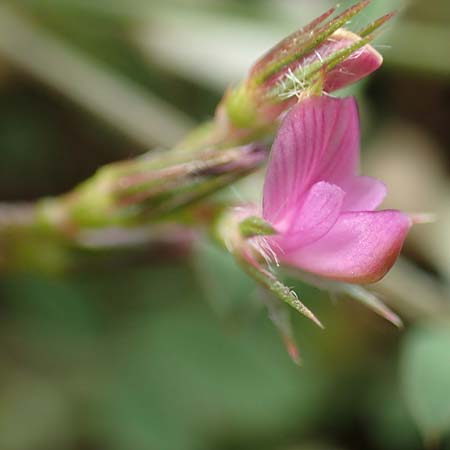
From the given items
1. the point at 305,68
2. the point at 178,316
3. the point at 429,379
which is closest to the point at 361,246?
the point at 305,68

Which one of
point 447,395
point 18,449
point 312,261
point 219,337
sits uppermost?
point 312,261

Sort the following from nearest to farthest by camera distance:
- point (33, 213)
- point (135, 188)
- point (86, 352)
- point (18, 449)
A: point (135, 188)
point (33, 213)
point (18, 449)
point (86, 352)

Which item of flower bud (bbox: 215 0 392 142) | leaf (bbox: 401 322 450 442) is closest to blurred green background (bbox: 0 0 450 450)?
leaf (bbox: 401 322 450 442)

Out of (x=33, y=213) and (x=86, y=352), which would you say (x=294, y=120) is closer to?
(x=33, y=213)

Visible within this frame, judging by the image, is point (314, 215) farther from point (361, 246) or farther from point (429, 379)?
point (429, 379)

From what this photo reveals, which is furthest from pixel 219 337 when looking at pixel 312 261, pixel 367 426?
pixel 312 261

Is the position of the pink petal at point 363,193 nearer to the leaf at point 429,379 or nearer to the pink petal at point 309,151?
the pink petal at point 309,151

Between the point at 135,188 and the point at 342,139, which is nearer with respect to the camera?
the point at 342,139
